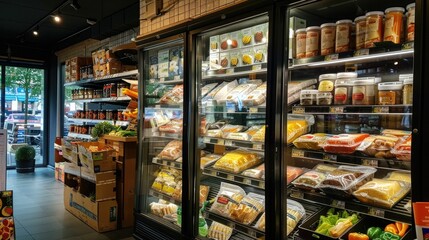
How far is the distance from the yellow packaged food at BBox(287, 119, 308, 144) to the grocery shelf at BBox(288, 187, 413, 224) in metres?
0.33

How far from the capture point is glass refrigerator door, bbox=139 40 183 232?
3.36 meters

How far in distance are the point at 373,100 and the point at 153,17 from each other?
2.28 metres

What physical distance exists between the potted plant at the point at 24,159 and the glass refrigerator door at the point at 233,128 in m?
6.54

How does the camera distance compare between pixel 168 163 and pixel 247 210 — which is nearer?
pixel 247 210

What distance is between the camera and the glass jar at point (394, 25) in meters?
1.84

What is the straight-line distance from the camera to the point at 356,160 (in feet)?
6.30

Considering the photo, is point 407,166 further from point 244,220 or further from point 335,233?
point 244,220

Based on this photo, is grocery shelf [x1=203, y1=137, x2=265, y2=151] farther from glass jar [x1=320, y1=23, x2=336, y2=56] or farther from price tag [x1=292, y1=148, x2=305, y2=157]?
glass jar [x1=320, y1=23, x2=336, y2=56]

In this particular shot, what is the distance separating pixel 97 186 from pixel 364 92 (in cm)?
327

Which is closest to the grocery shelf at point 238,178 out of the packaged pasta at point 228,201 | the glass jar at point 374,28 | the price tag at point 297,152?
the packaged pasta at point 228,201

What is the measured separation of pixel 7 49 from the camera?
27.6 ft

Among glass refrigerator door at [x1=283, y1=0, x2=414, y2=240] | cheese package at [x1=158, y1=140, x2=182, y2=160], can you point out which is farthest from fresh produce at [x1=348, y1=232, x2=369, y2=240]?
cheese package at [x1=158, y1=140, x2=182, y2=160]

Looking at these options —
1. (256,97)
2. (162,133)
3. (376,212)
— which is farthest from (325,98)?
(162,133)

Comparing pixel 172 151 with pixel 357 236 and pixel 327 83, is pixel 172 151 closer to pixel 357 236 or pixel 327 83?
pixel 327 83
